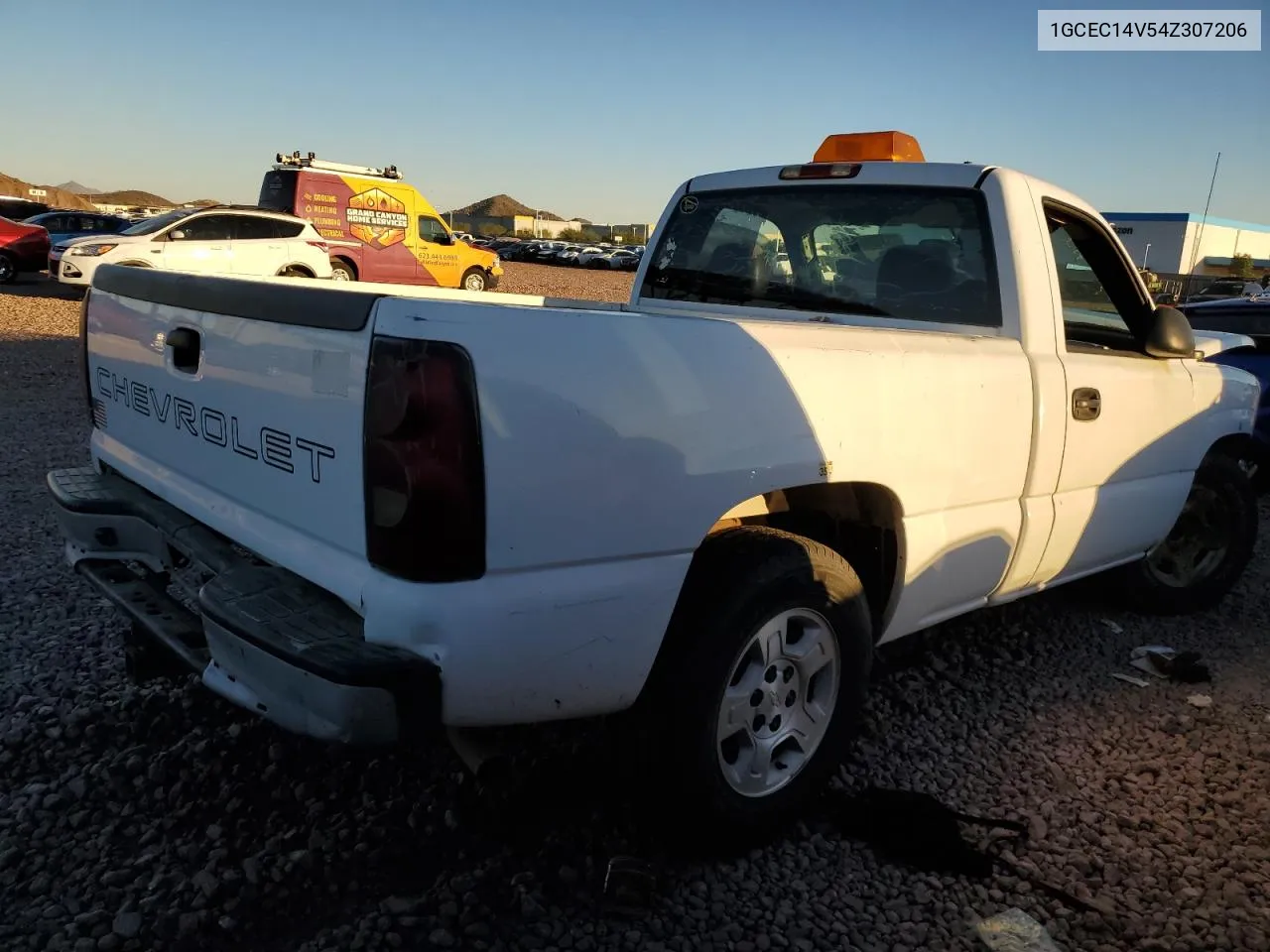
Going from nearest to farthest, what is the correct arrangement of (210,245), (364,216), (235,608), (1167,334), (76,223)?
(235,608), (1167,334), (210,245), (364,216), (76,223)

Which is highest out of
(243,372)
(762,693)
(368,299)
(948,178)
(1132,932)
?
(948,178)

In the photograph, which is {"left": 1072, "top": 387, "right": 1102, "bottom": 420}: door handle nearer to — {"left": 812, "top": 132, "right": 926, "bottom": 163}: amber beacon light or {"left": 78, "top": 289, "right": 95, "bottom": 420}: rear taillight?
{"left": 812, "top": 132, "right": 926, "bottom": 163}: amber beacon light

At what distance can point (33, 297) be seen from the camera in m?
16.9

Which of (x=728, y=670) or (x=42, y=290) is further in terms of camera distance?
(x=42, y=290)

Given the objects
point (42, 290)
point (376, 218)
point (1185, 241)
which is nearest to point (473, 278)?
point (376, 218)

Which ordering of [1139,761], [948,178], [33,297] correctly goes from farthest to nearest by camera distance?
1. [33,297]
2. [948,178]
3. [1139,761]

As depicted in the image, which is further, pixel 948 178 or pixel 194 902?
pixel 948 178

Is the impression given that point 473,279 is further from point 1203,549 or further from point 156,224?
point 1203,549

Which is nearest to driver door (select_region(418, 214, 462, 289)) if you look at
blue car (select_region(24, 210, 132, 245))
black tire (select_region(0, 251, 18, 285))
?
blue car (select_region(24, 210, 132, 245))

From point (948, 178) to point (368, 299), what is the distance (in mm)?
2386

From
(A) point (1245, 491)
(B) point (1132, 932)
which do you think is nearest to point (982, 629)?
(A) point (1245, 491)

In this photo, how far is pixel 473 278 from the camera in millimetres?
20234

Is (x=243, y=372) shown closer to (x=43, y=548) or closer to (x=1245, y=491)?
(x=43, y=548)

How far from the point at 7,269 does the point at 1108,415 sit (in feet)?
68.5
